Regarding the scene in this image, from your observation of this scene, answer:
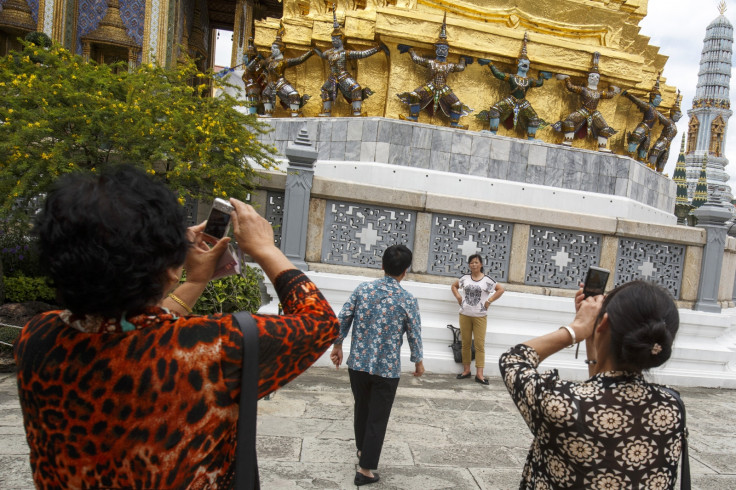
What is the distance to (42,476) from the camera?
1.40 metres

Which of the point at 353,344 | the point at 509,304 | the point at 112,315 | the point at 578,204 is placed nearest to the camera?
the point at 112,315

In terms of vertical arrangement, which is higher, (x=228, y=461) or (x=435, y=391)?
(x=228, y=461)

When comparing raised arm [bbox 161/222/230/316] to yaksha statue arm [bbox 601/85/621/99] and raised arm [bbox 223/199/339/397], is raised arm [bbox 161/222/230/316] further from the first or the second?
yaksha statue arm [bbox 601/85/621/99]

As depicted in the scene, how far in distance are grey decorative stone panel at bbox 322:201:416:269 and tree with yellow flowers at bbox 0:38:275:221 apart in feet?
4.04

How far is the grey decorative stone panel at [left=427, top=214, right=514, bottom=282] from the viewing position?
25.6ft

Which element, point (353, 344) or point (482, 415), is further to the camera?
point (482, 415)

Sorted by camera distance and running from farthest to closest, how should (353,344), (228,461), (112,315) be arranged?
1. (353,344)
2. (228,461)
3. (112,315)

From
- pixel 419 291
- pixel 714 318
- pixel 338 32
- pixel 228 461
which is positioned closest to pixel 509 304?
pixel 419 291

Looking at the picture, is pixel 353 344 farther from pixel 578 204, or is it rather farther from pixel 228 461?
pixel 578 204

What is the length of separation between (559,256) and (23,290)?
277 inches

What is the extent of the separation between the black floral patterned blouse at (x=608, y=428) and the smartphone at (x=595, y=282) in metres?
0.42

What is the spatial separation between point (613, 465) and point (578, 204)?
9093 millimetres

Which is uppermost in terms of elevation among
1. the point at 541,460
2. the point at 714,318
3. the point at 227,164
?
the point at 227,164

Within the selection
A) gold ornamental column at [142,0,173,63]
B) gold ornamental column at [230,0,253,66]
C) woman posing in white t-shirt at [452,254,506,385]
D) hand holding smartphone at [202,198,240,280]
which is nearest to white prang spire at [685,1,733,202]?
gold ornamental column at [230,0,253,66]
